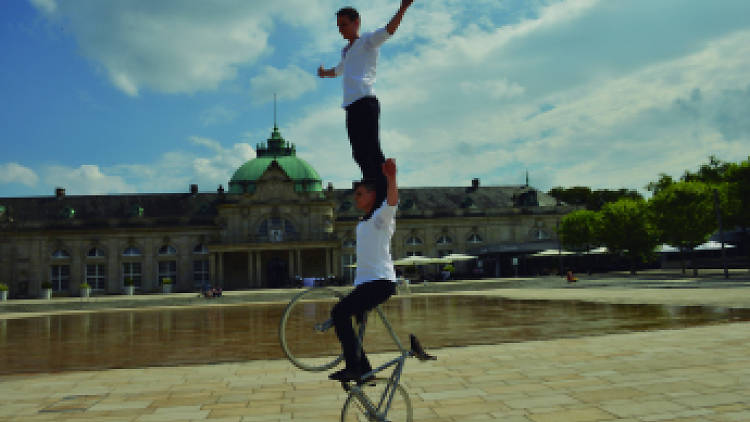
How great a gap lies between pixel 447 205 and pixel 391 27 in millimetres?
62778

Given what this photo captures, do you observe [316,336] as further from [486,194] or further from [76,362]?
[486,194]

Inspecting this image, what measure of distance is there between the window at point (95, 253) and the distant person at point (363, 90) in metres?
59.7

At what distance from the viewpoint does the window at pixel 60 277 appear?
5547cm

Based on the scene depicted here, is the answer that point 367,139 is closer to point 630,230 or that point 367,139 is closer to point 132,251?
point 630,230

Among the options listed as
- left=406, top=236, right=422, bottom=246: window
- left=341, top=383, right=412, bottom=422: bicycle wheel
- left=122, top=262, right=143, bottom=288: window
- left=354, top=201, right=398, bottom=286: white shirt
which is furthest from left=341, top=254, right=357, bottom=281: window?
left=354, top=201, right=398, bottom=286: white shirt

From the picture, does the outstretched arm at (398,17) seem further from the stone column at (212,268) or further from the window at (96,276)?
the window at (96,276)

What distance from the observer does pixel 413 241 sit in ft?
205

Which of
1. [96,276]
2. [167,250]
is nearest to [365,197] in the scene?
[167,250]

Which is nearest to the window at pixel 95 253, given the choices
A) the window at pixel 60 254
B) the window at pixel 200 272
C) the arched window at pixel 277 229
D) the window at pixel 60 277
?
the window at pixel 60 254

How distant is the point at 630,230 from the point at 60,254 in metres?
56.8

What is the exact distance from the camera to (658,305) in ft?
55.3

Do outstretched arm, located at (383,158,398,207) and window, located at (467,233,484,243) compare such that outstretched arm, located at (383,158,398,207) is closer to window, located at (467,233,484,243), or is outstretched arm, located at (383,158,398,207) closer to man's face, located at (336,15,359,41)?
man's face, located at (336,15,359,41)

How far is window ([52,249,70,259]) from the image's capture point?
56000 millimetres

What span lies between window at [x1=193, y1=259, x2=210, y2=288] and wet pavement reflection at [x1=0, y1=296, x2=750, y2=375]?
40001 mm
